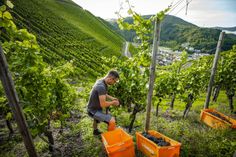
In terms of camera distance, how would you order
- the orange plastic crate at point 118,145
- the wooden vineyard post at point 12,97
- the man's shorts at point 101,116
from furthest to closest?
the man's shorts at point 101,116 < the orange plastic crate at point 118,145 < the wooden vineyard post at point 12,97

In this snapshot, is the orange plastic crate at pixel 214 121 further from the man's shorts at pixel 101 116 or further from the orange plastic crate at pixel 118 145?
the man's shorts at pixel 101 116

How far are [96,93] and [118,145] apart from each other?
1.67 m

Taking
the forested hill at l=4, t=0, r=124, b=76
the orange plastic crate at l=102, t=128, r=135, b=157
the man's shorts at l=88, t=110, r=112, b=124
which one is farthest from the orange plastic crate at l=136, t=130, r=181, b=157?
the forested hill at l=4, t=0, r=124, b=76

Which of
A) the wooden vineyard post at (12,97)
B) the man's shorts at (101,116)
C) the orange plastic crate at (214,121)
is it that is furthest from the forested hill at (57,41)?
the wooden vineyard post at (12,97)

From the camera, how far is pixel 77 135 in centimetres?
737

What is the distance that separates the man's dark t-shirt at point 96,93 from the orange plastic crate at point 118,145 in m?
0.95

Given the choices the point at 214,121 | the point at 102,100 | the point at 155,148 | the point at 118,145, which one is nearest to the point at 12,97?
the point at 102,100

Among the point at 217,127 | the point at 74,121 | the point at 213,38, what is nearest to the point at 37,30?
the point at 74,121

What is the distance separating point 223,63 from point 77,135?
11715mm

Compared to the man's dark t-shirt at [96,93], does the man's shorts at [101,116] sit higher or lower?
lower

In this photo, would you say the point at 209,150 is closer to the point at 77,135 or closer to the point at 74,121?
the point at 77,135

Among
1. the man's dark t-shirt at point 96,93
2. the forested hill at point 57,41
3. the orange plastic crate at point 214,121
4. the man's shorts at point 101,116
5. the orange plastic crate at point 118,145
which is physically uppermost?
the forested hill at point 57,41

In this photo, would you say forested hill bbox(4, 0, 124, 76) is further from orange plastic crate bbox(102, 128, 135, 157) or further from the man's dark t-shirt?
orange plastic crate bbox(102, 128, 135, 157)

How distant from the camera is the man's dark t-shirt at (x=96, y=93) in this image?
18.5 feet
